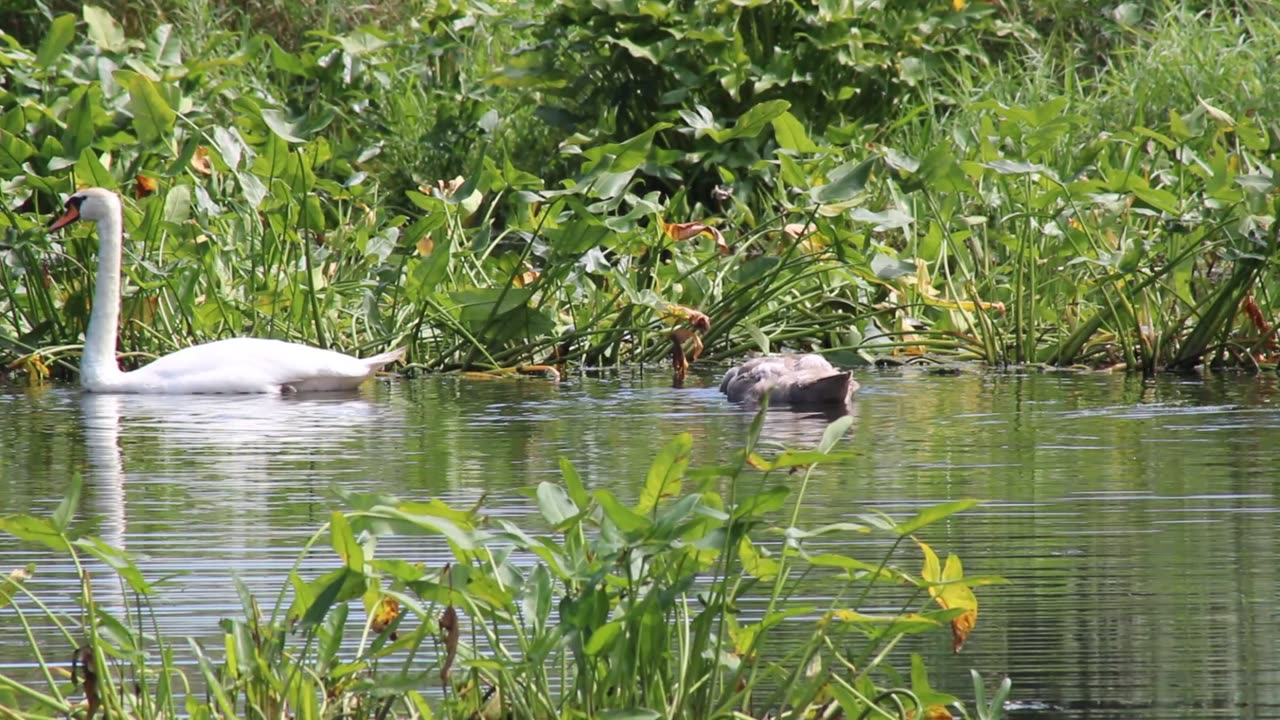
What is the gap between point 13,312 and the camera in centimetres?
893

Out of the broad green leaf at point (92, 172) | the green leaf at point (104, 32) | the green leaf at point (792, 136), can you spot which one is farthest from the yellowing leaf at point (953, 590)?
the green leaf at point (104, 32)

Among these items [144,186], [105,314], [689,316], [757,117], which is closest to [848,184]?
[757,117]

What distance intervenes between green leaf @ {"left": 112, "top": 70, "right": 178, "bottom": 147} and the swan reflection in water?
1204 mm

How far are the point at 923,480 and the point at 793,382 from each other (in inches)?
78.9

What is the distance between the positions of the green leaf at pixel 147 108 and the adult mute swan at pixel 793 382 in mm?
2554

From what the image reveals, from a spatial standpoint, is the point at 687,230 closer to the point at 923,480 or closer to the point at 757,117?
the point at 757,117

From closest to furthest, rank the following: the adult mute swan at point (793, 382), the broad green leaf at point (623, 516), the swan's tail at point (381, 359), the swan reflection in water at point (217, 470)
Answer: the broad green leaf at point (623, 516) → the swan reflection in water at point (217, 470) → the adult mute swan at point (793, 382) → the swan's tail at point (381, 359)

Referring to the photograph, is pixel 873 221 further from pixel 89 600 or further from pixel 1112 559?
pixel 89 600

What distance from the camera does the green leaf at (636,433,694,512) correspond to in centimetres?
266

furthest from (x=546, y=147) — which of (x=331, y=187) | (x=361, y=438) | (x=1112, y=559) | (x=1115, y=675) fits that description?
(x=1115, y=675)

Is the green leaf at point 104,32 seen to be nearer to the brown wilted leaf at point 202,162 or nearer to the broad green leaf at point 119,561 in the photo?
the brown wilted leaf at point 202,162

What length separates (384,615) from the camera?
2.88 meters

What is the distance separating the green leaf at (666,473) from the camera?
8.72 feet

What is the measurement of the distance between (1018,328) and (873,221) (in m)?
1.21
